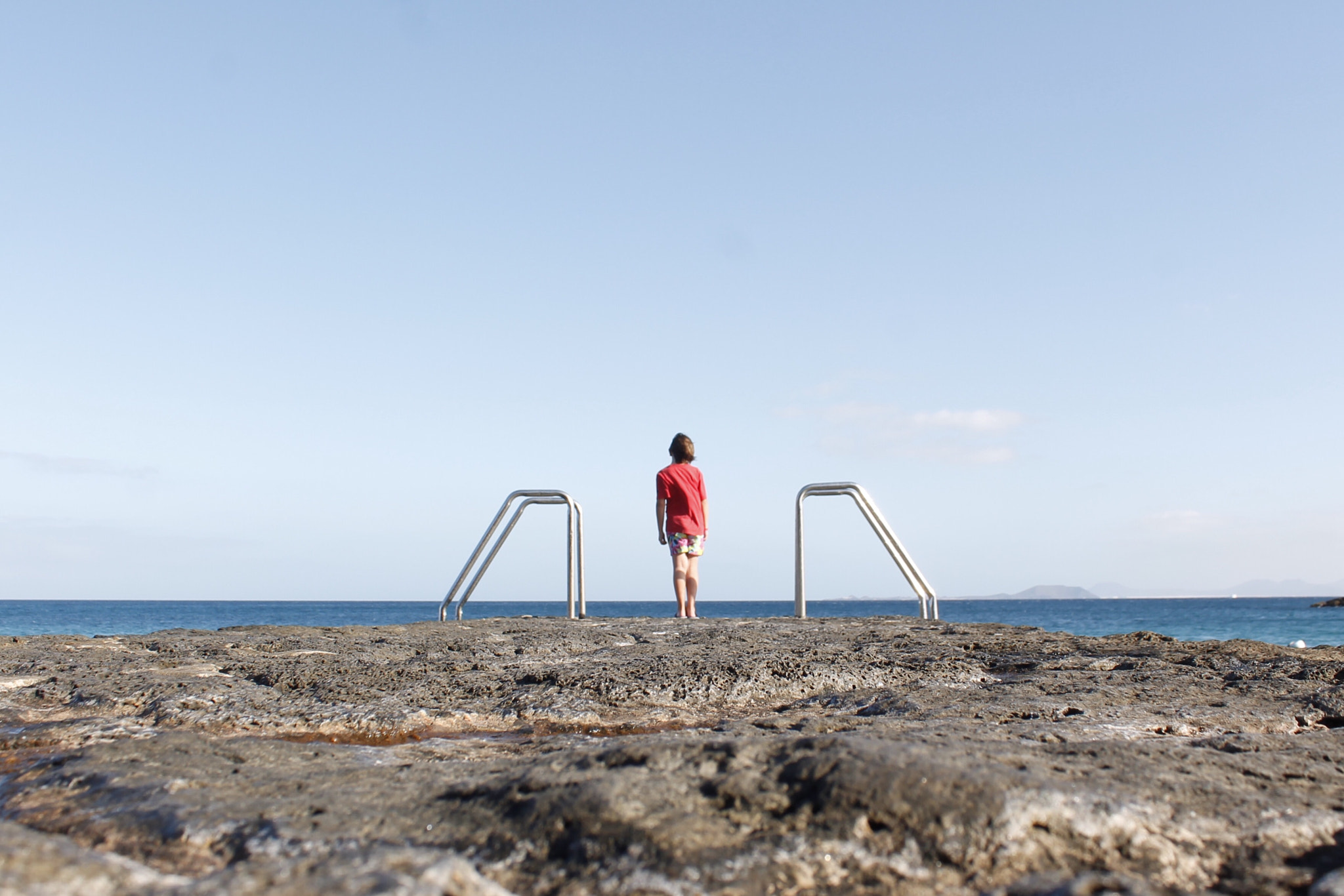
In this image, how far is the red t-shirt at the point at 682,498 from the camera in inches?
306

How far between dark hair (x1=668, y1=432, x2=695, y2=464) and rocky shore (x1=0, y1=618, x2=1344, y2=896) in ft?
13.6

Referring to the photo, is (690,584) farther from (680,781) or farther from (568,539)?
(680,781)

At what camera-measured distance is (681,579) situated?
775cm

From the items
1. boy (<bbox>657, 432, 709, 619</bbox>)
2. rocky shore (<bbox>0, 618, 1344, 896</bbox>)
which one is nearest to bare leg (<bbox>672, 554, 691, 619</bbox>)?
boy (<bbox>657, 432, 709, 619</bbox>)

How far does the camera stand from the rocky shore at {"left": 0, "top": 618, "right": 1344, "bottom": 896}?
149 cm

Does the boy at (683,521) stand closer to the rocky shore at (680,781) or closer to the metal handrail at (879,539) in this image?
the metal handrail at (879,539)

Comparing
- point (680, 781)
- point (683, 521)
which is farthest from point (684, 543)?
point (680, 781)

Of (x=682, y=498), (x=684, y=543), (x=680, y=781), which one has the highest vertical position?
(x=682, y=498)

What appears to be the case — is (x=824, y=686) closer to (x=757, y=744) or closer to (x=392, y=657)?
(x=757, y=744)

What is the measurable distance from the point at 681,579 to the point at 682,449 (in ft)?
3.59

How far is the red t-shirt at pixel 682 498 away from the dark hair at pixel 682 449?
13cm

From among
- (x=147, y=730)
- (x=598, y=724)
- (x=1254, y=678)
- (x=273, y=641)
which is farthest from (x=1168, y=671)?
(x=273, y=641)

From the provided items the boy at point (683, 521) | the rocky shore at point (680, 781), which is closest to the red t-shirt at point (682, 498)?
the boy at point (683, 521)

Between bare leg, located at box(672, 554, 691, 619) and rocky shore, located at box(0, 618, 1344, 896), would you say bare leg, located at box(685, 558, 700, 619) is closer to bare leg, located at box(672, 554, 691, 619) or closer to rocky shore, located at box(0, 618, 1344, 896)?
bare leg, located at box(672, 554, 691, 619)
